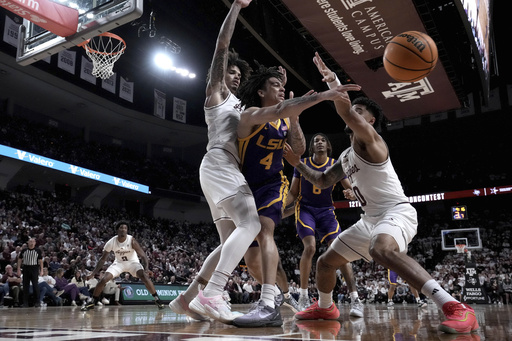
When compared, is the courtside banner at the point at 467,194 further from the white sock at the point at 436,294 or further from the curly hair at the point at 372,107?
the white sock at the point at 436,294

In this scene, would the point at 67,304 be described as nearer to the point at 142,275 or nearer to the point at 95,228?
the point at 142,275

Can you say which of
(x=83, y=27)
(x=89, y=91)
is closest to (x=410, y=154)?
(x=89, y=91)

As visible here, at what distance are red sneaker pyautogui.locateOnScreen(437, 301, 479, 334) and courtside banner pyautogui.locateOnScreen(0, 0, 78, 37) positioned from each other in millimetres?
5333

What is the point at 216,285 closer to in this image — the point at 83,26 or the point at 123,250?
the point at 83,26

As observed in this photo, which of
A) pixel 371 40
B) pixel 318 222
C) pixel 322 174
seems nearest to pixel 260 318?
pixel 322 174

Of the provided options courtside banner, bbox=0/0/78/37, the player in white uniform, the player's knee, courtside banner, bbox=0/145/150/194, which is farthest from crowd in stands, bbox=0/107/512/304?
the player in white uniform

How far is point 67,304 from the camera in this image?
35.0ft

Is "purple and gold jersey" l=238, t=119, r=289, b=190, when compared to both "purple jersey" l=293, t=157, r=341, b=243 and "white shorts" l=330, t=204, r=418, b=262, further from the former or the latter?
"purple jersey" l=293, t=157, r=341, b=243

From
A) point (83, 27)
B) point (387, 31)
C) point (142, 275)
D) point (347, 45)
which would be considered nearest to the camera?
point (83, 27)

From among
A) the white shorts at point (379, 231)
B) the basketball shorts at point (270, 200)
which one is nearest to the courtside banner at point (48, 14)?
the basketball shorts at point (270, 200)

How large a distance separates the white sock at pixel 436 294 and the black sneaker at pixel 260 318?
978mm

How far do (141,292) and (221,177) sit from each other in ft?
33.5

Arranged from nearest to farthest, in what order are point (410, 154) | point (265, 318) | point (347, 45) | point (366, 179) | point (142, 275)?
point (265, 318), point (366, 179), point (142, 275), point (347, 45), point (410, 154)

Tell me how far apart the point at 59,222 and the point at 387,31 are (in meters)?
13.8
